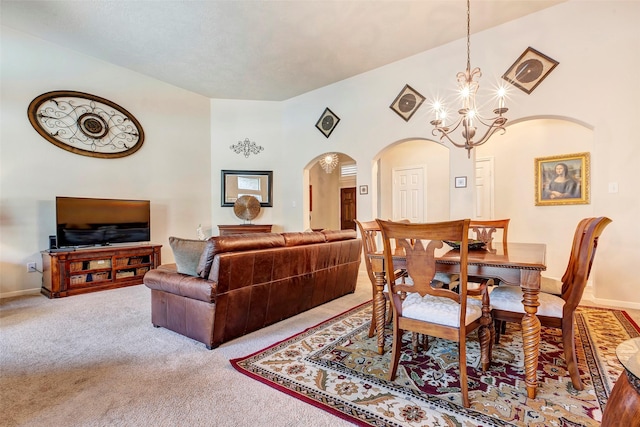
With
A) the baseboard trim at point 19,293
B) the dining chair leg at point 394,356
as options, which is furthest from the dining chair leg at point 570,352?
the baseboard trim at point 19,293

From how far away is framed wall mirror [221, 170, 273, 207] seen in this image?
20.0 ft

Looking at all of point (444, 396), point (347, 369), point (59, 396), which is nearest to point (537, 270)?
point (444, 396)

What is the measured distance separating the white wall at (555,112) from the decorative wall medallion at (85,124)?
10.3 ft

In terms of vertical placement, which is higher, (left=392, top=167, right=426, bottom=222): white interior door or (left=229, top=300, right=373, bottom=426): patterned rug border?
(left=392, top=167, right=426, bottom=222): white interior door

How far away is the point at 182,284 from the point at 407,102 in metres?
3.88

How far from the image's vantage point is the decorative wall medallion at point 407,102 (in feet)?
14.5

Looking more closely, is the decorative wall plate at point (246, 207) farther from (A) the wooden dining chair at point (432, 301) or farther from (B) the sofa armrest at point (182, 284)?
(A) the wooden dining chair at point (432, 301)

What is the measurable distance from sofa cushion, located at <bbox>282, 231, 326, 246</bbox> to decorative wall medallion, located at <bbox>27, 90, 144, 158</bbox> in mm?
3572

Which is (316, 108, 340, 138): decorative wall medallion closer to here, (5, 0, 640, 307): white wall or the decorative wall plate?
(5, 0, 640, 307): white wall

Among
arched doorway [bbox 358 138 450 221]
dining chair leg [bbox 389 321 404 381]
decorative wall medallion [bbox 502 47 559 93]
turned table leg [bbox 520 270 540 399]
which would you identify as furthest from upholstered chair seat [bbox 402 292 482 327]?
arched doorway [bbox 358 138 450 221]

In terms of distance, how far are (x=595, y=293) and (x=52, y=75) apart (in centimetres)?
725

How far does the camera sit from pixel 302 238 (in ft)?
9.71

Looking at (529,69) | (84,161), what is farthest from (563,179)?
(84,161)

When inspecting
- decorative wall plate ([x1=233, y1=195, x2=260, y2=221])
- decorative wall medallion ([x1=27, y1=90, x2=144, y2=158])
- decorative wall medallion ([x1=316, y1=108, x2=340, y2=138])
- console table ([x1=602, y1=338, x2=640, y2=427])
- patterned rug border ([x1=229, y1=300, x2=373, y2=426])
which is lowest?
patterned rug border ([x1=229, y1=300, x2=373, y2=426])
